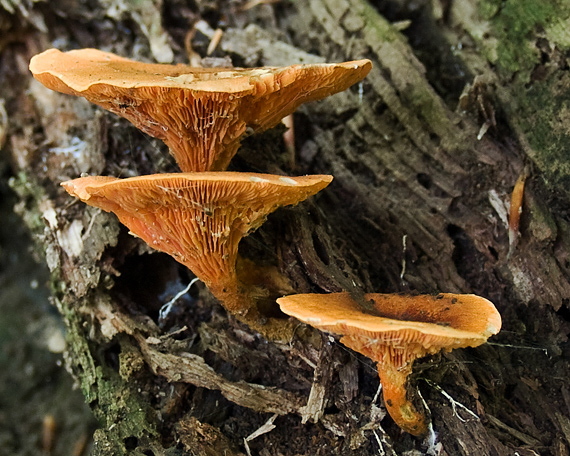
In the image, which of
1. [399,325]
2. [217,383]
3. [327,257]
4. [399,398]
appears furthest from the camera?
[327,257]

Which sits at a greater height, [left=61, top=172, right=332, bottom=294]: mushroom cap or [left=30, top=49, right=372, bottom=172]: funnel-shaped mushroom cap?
[left=30, top=49, right=372, bottom=172]: funnel-shaped mushroom cap

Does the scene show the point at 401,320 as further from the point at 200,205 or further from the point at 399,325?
the point at 200,205

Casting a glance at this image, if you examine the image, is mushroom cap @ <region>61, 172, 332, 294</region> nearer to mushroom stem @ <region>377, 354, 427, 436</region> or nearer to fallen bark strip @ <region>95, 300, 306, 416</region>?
fallen bark strip @ <region>95, 300, 306, 416</region>

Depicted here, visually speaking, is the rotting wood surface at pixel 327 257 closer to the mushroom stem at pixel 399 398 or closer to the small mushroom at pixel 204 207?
the mushroom stem at pixel 399 398

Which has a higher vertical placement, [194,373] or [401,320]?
[401,320]

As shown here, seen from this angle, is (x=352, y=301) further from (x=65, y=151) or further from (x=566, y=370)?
(x=65, y=151)

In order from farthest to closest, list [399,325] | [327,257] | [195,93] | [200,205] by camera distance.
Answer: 1. [327,257]
2. [200,205]
3. [195,93]
4. [399,325]

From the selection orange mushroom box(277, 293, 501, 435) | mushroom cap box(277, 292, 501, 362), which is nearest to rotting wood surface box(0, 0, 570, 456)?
orange mushroom box(277, 293, 501, 435)

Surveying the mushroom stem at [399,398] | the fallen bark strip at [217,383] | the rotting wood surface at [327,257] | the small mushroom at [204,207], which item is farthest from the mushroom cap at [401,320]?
the fallen bark strip at [217,383]

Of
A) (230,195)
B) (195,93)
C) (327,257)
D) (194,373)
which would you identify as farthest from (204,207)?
(194,373)
